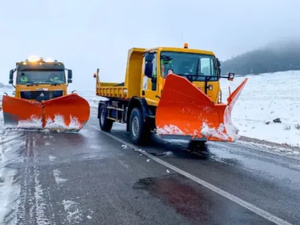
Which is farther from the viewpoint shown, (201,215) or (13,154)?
(13,154)

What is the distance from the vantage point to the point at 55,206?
443cm

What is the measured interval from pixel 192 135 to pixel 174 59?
2.20 metres

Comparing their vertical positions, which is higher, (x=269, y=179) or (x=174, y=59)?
(x=174, y=59)

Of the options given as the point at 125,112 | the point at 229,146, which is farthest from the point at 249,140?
the point at 125,112

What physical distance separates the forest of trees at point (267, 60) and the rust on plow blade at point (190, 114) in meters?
56.3

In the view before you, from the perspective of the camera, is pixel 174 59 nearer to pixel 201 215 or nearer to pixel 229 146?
pixel 229 146

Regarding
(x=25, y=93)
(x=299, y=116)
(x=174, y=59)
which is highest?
(x=174, y=59)

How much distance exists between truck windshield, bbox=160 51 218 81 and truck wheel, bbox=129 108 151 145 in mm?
1344

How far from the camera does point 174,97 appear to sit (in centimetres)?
801

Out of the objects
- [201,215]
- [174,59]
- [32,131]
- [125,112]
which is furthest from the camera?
[32,131]

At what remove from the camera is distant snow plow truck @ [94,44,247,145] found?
→ 7840 millimetres

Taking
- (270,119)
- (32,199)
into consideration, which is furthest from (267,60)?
(32,199)

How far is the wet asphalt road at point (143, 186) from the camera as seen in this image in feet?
13.6

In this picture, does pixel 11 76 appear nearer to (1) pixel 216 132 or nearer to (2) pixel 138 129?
(2) pixel 138 129
